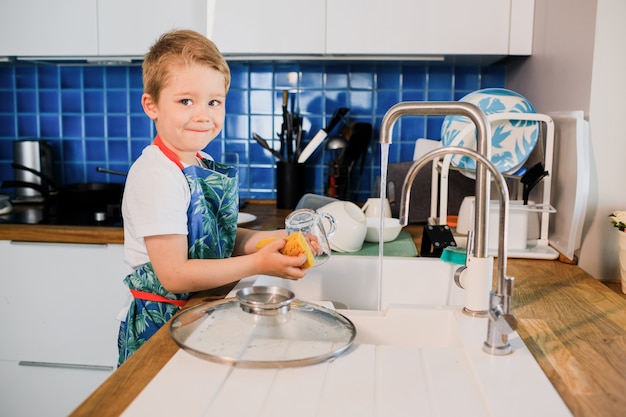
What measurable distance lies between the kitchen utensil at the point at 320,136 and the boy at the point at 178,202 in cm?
97

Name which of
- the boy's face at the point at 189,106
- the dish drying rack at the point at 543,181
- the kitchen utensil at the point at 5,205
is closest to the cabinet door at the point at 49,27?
the kitchen utensil at the point at 5,205

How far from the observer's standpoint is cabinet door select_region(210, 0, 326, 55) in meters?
2.04

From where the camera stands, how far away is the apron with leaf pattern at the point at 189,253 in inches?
46.7

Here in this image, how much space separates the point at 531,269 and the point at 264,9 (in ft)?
3.75

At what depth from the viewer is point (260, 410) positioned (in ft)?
2.32

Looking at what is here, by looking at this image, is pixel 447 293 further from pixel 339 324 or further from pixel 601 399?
pixel 601 399

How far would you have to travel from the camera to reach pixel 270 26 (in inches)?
81.0

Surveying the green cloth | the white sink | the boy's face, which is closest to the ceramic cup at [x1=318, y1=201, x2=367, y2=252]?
the green cloth

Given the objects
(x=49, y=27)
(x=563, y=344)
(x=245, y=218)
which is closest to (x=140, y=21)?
(x=49, y=27)

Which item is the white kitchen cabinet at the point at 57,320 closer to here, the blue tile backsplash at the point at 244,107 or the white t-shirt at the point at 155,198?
the blue tile backsplash at the point at 244,107

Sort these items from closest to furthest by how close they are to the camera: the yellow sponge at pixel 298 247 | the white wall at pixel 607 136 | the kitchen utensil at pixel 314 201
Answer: the yellow sponge at pixel 298 247, the white wall at pixel 607 136, the kitchen utensil at pixel 314 201

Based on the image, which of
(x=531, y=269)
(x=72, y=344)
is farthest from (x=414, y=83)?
(x=72, y=344)

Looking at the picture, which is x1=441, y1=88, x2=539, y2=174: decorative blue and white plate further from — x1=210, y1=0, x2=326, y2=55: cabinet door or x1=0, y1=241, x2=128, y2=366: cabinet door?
x1=0, y1=241, x2=128, y2=366: cabinet door

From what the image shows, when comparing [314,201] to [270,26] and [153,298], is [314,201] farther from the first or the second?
[153,298]
